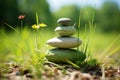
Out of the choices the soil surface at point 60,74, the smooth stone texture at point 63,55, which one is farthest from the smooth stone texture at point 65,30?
the soil surface at point 60,74

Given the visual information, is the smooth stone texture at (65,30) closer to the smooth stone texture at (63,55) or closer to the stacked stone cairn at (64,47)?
the stacked stone cairn at (64,47)

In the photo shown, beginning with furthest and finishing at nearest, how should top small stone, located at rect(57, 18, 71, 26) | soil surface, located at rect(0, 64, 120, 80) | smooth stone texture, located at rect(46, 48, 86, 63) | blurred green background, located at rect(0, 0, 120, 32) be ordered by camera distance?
blurred green background, located at rect(0, 0, 120, 32) → top small stone, located at rect(57, 18, 71, 26) → smooth stone texture, located at rect(46, 48, 86, 63) → soil surface, located at rect(0, 64, 120, 80)

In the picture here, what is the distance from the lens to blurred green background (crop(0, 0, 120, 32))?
1835cm

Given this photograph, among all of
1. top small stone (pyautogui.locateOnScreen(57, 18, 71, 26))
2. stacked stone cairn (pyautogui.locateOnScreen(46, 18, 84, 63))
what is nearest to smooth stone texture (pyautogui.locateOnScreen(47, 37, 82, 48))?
stacked stone cairn (pyautogui.locateOnScreen(46, 18, 84, 63))

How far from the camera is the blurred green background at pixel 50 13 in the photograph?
18347 millimetres

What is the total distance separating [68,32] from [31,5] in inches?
1580

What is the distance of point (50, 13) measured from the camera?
52.5 m

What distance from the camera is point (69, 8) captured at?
8144 cm

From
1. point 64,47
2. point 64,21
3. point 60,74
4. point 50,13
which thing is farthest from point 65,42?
point 50,13

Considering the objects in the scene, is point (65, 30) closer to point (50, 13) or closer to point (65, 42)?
point (65, 42)

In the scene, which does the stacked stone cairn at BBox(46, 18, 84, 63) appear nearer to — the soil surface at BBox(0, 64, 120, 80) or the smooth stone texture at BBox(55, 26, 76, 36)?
the smooth stone texture at BBox(55, 26, 76, 36)

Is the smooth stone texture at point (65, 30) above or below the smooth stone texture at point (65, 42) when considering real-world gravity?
above

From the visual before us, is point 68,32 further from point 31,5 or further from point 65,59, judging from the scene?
point 31,5

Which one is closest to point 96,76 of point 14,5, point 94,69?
point 94,69
